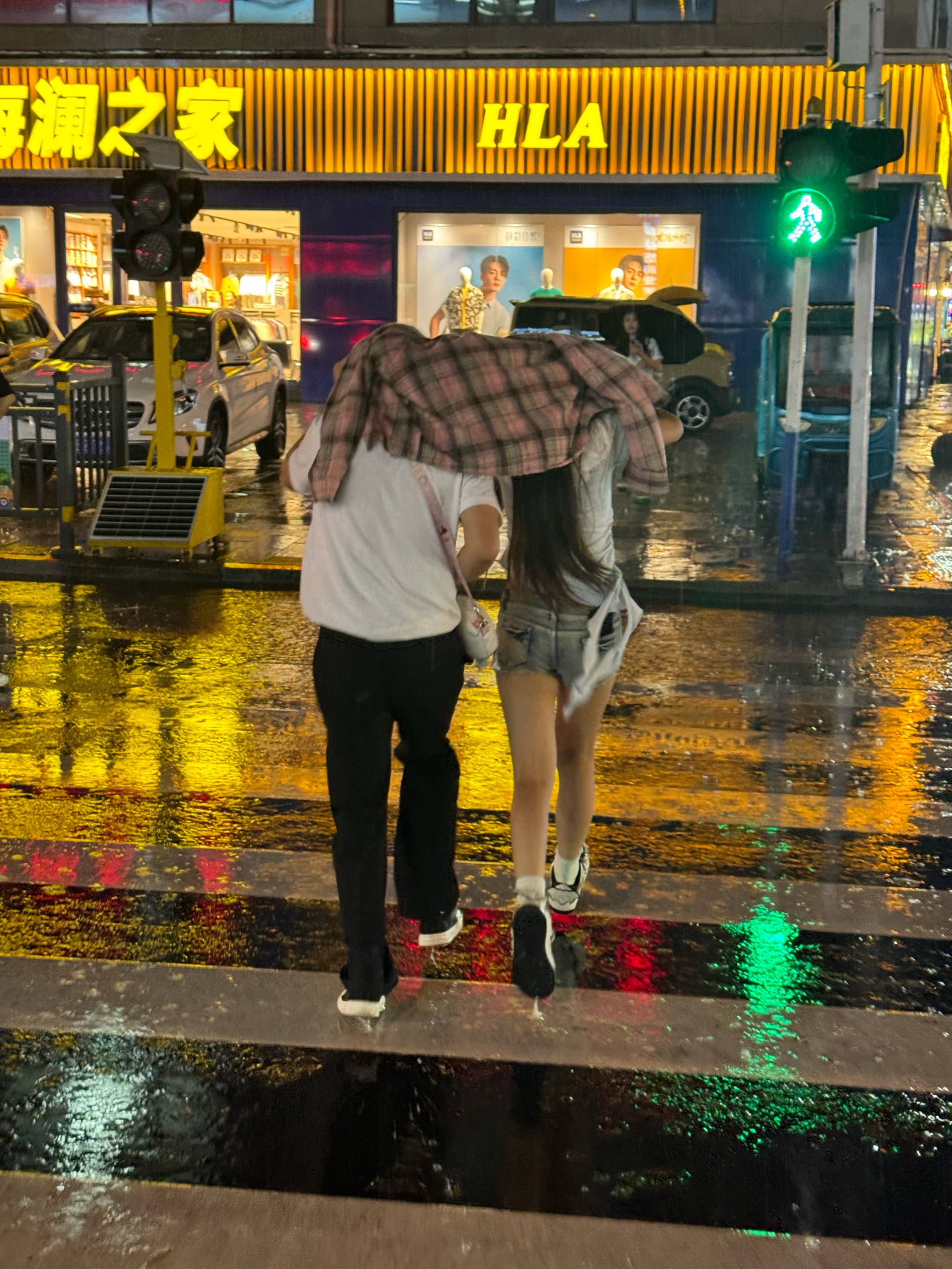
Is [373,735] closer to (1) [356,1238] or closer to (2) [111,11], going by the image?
(1) [356,1238]

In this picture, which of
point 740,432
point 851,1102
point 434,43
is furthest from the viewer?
point 434,43

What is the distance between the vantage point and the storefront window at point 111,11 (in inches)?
990

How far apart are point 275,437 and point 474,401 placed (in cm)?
1566

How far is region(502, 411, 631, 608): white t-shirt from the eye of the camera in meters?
4.11

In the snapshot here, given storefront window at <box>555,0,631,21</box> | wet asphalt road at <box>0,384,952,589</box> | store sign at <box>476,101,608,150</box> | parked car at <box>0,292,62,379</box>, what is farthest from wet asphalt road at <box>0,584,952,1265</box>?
storefront window at <box>555,0,631,21</box>

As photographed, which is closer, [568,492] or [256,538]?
[568,492]

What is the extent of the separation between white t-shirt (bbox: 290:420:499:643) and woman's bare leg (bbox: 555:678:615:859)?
70 centimetres

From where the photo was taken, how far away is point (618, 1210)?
3.26m

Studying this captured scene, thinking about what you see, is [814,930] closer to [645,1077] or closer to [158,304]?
[645,1077]

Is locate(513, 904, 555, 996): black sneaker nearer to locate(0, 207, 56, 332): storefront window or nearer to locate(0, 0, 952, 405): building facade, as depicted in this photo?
locate(0, 0, 952, 405): building facade

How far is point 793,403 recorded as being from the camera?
1188 cm

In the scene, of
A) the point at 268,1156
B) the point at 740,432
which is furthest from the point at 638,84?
the point at 268,1156

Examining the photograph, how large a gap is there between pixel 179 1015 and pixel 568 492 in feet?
5.97

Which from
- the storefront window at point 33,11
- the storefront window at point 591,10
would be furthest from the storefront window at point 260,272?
→ the storefront window at point 591,10
